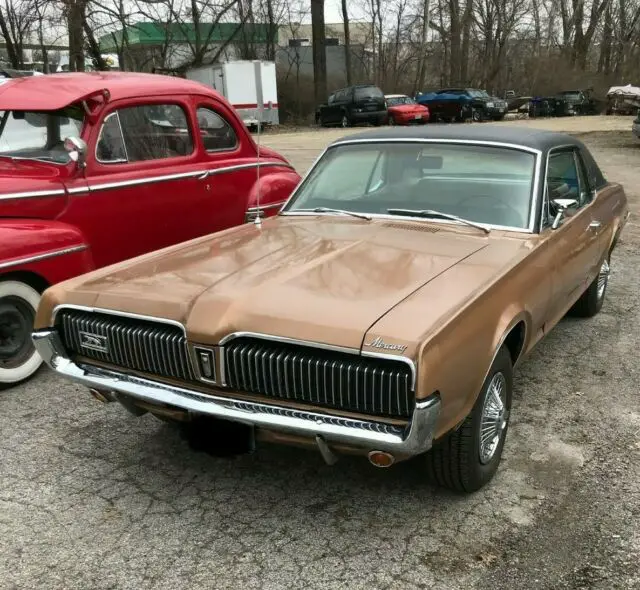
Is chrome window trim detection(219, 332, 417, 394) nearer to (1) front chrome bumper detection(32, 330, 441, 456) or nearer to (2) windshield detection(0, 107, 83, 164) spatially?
(1) front chrome bumper detection(32, 330, 441, 456)

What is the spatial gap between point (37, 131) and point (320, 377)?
3.54m

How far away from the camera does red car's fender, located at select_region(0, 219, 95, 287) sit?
4.27 m

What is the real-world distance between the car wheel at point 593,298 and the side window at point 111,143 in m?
3.66

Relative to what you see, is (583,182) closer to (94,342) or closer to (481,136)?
(481,136)

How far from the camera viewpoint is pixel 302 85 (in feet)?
123

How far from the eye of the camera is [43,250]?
14.5 feet

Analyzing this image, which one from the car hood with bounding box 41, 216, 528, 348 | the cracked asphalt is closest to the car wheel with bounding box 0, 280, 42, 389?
the cracked asphalt

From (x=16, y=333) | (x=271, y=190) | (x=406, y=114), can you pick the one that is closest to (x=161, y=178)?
(x=271, y=190)

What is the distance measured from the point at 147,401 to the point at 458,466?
4.48ft

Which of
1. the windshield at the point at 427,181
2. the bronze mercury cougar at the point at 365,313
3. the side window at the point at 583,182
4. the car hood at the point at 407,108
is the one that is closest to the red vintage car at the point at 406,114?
the car hood at the point at 407,108

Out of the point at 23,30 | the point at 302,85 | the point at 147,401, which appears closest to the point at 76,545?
the point at 147,401

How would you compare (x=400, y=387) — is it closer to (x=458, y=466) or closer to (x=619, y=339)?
(x=458, y=466)

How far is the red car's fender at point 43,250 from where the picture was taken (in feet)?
14.0

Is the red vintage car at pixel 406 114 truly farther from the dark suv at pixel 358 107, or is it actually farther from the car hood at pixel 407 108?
the dark suv at pixel 358 107
